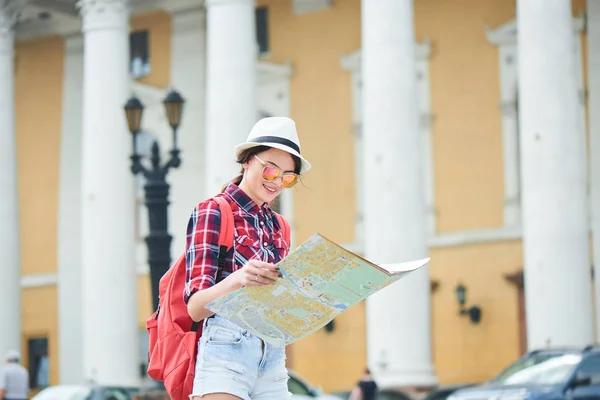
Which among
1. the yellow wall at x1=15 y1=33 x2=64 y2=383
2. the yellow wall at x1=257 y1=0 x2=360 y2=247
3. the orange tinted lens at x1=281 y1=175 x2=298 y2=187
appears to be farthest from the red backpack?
the yellow wall at x1=15 y1=33 x2=64 y2=383

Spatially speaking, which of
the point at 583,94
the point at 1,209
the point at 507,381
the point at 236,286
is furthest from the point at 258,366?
the point at 1,209

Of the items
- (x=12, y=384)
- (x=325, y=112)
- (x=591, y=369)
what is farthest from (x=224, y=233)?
(x=325, y=112)

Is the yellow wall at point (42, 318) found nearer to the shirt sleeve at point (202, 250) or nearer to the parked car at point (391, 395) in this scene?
the parked car at point (391, 395)

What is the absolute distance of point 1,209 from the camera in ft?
118

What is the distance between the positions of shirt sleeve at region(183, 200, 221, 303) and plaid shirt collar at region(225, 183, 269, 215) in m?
0.19

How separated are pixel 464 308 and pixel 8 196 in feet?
36.9

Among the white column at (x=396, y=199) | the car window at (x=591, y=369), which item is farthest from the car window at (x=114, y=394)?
the white column at (x=396, y=199)

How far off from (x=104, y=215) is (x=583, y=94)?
10324 millimetres

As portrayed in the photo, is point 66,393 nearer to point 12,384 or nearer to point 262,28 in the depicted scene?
point 12,384

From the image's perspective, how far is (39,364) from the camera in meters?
38.9

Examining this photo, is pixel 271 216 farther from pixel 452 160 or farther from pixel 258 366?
pixel 452 160

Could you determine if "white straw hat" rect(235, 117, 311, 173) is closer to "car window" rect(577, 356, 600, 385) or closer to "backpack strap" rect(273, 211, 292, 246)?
"backpack strap" rect(273, 211, 292, 246)

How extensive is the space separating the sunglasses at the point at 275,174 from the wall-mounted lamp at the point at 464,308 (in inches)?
1045

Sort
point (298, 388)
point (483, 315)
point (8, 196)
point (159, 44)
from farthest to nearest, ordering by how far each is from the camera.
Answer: point (159, 44)
point (8, 196)
point (483, 315)
point (298, 388)
